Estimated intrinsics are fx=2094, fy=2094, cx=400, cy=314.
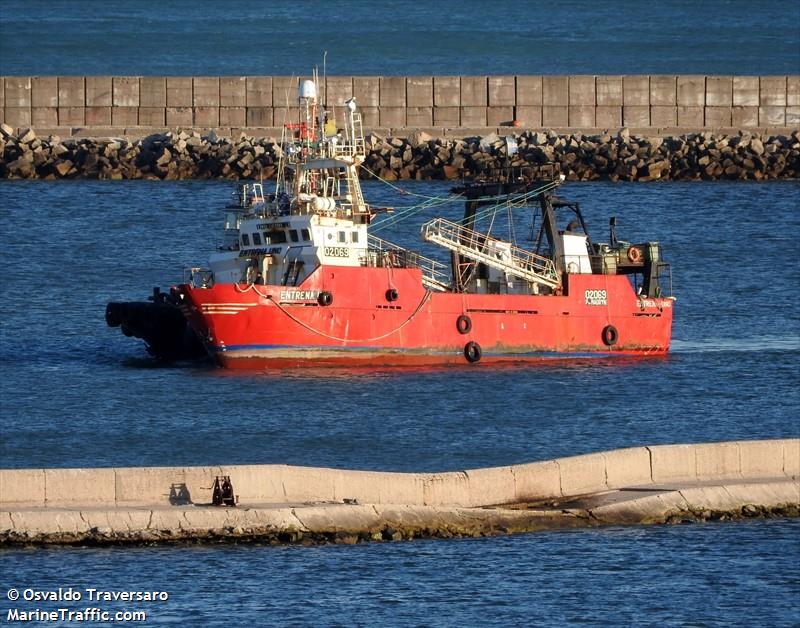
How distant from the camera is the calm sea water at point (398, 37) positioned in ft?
348

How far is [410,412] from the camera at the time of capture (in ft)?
121

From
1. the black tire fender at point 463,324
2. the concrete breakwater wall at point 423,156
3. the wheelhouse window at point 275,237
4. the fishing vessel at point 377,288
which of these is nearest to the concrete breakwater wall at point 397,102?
the concrete breakwater wall at point 423,156

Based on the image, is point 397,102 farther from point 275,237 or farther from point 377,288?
point 377,288

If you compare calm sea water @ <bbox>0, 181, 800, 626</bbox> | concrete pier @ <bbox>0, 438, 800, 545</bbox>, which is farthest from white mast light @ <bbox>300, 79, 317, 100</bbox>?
concrete pier @ <bbox>0, 438, 800, 545</bbox>

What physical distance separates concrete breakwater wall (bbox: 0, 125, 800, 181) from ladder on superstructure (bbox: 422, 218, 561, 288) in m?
24.0

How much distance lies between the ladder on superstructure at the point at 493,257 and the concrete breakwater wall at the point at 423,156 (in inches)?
945

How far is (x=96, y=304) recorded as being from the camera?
4825cm

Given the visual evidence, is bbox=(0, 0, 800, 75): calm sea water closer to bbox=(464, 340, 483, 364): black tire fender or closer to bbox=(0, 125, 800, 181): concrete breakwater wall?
bbox=(0, 125, 800, 181): concrete breakwater wall

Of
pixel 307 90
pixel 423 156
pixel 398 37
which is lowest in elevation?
pixel 307 90

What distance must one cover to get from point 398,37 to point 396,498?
94829mm

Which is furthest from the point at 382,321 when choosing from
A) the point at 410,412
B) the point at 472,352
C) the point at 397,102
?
the point at 397,102

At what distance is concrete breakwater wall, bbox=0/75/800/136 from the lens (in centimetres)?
7612

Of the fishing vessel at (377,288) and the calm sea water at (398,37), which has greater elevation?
the calm sea water at (398,37)

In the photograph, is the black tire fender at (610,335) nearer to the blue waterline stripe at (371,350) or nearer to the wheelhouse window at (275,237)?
the blue waterline stripe at (371,350)
